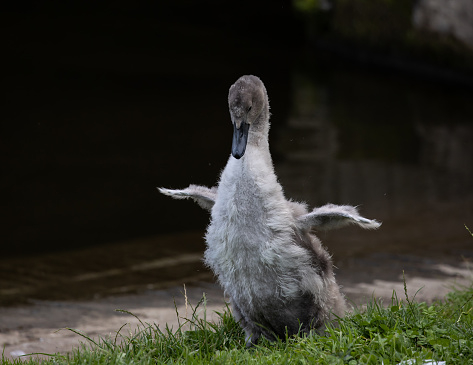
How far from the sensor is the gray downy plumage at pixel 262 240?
15.1ft

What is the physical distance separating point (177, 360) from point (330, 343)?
3.02ft

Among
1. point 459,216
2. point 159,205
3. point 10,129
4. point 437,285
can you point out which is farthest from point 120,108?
point 437,285

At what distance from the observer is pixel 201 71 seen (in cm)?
1717

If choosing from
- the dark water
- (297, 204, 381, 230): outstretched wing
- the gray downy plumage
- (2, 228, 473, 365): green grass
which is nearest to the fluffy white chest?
the gray downy plumage

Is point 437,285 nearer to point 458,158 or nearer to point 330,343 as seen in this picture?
point 330,343

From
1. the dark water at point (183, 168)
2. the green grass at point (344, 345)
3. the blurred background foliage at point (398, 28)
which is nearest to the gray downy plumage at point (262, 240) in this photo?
the green grass at point (344, 345)

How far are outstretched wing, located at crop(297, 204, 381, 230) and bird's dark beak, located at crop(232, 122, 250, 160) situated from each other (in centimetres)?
63

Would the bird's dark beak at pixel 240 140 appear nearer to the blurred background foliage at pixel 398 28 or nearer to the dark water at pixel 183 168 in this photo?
the dark water at pixel 183 168

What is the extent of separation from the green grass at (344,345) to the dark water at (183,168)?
9.00 feet

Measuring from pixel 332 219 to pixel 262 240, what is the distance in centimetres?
50

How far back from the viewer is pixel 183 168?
10.8 meters

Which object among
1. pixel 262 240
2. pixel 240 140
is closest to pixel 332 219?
pixel 262 240

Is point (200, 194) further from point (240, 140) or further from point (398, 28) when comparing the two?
point (398, 28)

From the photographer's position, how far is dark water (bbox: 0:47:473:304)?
322 inches
